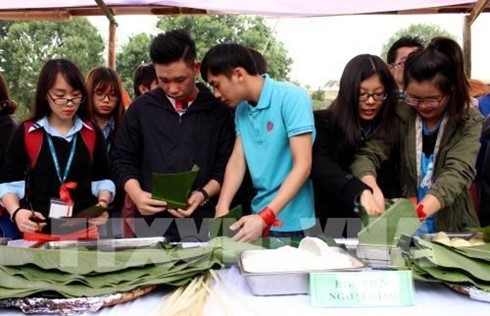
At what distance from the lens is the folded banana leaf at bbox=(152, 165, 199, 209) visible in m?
1.23

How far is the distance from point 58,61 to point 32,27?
13.2 m

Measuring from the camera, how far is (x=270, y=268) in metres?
0.96

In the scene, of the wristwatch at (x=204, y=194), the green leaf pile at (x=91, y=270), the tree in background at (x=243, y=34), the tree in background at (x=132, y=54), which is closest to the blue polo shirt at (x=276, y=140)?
the wristwatch at (x=204, y=194)

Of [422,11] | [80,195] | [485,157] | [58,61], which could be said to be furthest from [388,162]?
[422,11]

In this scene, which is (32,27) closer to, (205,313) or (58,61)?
(58,61)

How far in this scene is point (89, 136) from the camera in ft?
5.63

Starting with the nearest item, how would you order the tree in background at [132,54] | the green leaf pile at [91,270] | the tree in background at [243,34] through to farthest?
the green leaf pile at [91,270] < the tree in background at [132,54] < the tree in background at [243,34]

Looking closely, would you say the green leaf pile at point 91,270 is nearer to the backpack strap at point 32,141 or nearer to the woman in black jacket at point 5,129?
the backpack strap at point 32,141

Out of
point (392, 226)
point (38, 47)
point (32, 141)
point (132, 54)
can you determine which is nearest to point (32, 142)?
point (32, 141)

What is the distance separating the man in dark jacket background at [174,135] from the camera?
156 cm

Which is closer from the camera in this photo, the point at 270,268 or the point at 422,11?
the point at 270,268

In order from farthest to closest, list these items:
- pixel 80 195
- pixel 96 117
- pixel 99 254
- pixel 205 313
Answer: pixel 96 117, pixel 80 195, pixel 99 254, pixel 205 313

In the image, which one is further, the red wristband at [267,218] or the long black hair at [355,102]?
the long black hair at [355,102]

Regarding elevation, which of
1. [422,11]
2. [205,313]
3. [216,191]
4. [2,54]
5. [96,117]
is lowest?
[205,313]
